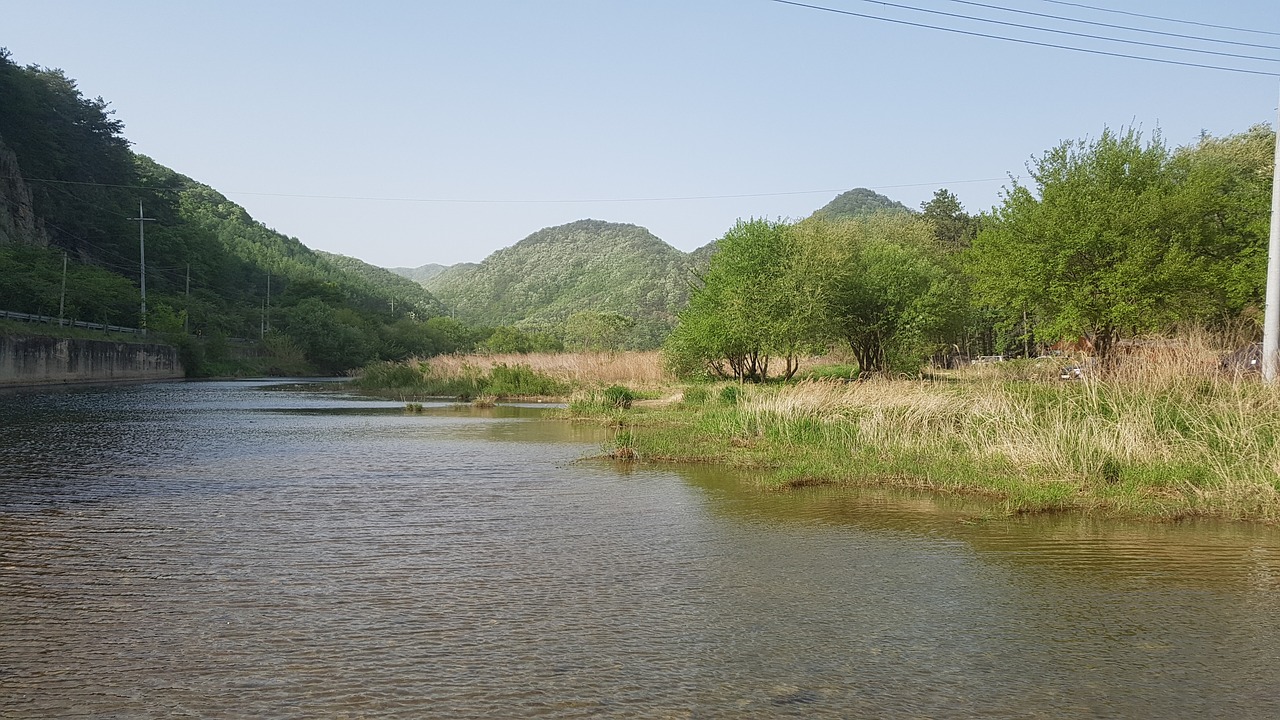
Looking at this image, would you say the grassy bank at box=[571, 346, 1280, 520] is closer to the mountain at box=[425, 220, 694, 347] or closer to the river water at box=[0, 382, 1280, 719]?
the river water at box=[0, 382, 1280, 719]

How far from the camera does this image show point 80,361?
5588 centimetres

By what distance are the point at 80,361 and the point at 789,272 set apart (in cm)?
4665

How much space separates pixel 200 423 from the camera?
25.5 meters

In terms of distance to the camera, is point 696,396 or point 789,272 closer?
point 696,396

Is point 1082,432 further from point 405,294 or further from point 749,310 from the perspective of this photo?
point 405,294

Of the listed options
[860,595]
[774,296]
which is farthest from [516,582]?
[774,296]

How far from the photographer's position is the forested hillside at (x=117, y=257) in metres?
67.3

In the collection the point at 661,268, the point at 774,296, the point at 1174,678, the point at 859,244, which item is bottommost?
the point at 1174,678

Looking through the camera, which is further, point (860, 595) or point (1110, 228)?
point (1110, 228)

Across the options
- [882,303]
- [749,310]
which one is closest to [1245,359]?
[882,303]

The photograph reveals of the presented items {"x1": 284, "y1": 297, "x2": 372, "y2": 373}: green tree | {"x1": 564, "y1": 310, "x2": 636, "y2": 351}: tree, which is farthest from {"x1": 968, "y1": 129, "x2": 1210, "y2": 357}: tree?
{"x1": 564, "y1": 310, "x2": 636, "y2": 351}: tree

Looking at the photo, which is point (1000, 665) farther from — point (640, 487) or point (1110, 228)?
point (1110, 228)

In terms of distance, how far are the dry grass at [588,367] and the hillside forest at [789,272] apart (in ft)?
4.75

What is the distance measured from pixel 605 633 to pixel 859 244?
156ft
